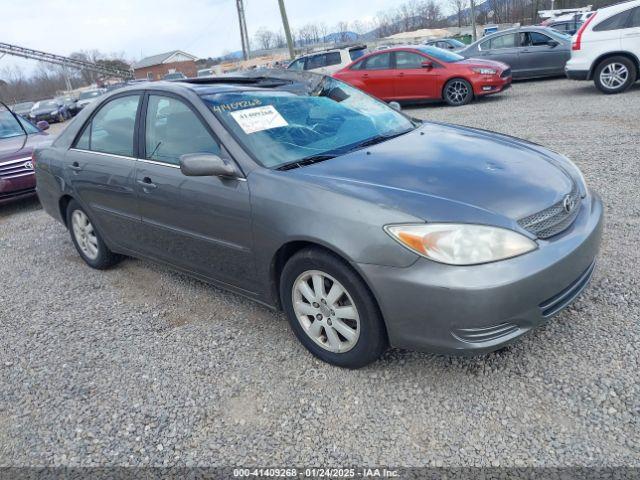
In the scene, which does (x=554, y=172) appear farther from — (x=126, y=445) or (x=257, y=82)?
(x=126, y=445)

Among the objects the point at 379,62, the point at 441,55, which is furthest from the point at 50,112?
the point at 441,55

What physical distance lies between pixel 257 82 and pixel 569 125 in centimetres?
616

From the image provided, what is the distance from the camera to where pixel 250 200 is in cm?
299

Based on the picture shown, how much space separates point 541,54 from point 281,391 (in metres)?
13.1

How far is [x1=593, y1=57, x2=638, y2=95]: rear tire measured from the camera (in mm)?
10094

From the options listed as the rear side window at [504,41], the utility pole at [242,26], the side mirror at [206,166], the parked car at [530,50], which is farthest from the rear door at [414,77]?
the utility pole at [242,26]

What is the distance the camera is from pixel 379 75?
12469 mm

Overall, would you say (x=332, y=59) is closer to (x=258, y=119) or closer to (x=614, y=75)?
(x=614, y=75)

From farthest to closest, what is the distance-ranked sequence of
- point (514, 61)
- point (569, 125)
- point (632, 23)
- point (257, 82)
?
point (514, 61) → point (632, 23) → point (569, 125) → point (257, 82)

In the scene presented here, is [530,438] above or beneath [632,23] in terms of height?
beneath

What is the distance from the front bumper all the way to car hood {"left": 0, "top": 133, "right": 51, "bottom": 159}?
6212 mm

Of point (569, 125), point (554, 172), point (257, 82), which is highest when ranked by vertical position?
point (257, 82)

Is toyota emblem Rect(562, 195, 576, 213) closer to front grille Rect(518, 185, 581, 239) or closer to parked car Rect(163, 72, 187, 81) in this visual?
front grille Rect(518, 185, 581, 239)

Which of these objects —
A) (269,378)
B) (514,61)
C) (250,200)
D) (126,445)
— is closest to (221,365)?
(269,378)
